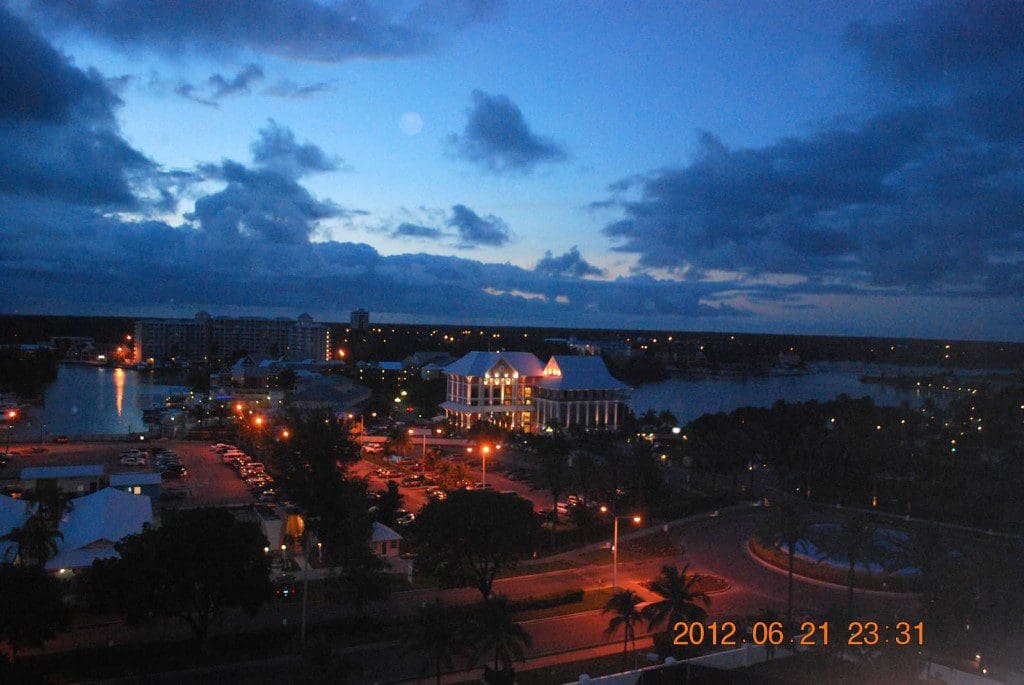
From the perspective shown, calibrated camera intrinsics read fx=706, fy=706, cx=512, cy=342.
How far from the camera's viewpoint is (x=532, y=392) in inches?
1719

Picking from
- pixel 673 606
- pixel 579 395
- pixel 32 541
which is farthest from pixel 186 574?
pixel 579 395

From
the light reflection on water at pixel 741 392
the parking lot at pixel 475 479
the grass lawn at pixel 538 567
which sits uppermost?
the parking lot at pixel 475 479

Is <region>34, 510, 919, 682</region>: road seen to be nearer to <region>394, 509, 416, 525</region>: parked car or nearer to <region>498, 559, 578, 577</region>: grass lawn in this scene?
<region>498, 559, 578, 577</region>: grass lawn

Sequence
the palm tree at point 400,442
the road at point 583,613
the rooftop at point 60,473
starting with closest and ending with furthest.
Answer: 1. the road at point 583,613
2. the rooftop at point 60,473
3. the palm tree at point 400,442

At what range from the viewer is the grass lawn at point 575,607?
48.3 feet

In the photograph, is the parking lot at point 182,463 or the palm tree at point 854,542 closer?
the palm tree at point 854,542

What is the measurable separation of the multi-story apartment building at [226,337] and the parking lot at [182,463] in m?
80.3

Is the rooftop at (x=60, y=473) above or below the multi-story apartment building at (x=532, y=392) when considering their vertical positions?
below

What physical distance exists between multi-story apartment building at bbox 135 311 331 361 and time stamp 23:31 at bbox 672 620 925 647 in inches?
4216

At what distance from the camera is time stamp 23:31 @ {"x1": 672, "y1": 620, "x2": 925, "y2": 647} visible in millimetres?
10273

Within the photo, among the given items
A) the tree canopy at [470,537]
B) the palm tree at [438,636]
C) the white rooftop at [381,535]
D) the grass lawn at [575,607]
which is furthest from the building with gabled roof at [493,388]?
the palm tree at [438,636]

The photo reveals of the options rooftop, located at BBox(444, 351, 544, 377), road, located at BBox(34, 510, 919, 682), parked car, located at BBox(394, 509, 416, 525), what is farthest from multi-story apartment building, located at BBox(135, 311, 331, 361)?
road, located at BBox(34, 510, 919, 682)

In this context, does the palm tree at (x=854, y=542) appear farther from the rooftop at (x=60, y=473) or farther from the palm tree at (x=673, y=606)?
the rooftop at (x=60, y=473)

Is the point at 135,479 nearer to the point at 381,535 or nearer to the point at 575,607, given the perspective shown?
the point at 381,535
